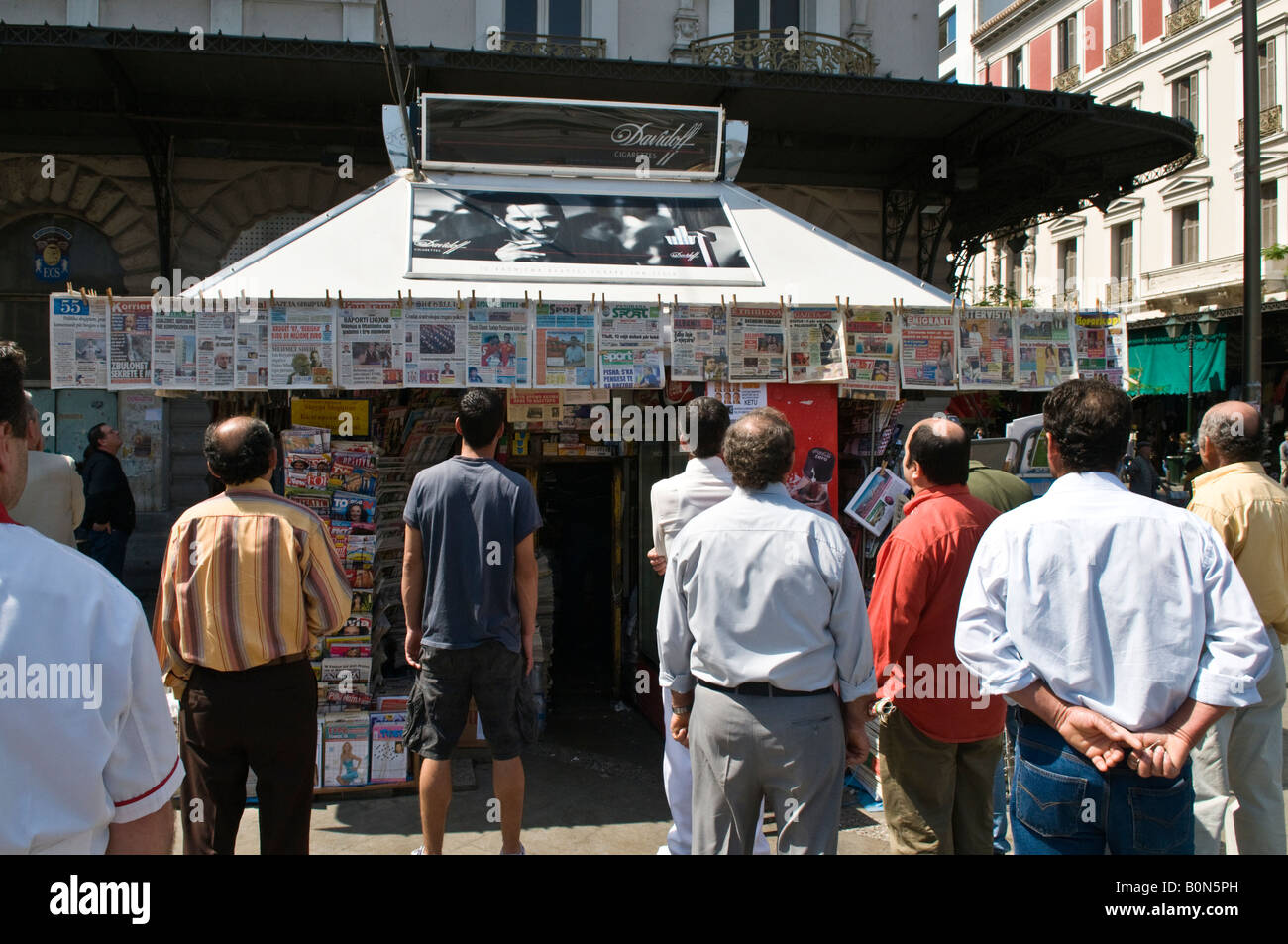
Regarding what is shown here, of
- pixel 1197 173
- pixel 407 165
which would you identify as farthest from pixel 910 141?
pixel 1197 173

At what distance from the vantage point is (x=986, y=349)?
5.05 m

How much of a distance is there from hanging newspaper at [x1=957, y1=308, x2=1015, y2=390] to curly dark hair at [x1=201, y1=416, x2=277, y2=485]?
371 centimetres

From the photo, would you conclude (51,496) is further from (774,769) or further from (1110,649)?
(1110,649)

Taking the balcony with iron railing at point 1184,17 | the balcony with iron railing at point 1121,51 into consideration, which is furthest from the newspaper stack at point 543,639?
the balcony with iron railing at point 1121,51

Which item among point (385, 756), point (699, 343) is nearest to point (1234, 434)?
point (699, 343)

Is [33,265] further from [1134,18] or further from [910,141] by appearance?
[1134,18]

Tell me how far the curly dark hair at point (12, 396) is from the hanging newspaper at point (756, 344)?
Result: 3.57m

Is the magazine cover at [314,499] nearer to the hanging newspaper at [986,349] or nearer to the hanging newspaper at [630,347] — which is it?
the hanging newspaper at [630,347]

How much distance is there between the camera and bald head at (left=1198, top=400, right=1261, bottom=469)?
3.44 m

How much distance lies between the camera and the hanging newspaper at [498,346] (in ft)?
14.9

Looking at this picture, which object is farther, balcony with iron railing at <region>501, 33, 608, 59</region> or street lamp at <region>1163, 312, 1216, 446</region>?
street lamp at <region>1163, 312, 1216, 446</region>

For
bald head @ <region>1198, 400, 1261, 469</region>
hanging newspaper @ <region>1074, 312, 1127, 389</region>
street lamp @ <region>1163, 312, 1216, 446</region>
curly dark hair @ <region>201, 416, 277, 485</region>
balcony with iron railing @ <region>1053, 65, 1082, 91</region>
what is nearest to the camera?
curly dark hair @ <region>201, 416, 277, 485</region>

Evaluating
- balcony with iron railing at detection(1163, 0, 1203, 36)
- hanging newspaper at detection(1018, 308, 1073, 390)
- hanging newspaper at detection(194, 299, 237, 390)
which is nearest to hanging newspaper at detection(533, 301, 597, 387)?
hanging newspaper at detection(194, 299, 237, 390)

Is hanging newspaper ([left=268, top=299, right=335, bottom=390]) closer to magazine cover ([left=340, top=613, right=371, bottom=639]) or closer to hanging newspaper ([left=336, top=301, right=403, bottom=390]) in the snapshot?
hanging newspaper ([left=336, top=301, right=403, bottom=390])
